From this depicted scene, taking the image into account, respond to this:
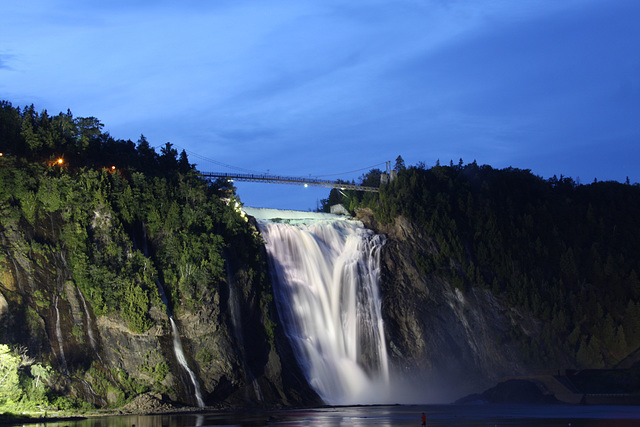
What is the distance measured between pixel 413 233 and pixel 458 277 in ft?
29.1

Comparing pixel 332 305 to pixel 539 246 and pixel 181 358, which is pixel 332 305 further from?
pixel 539 246

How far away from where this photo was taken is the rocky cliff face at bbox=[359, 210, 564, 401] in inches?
3504

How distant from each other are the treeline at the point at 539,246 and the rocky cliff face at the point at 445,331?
1587 millimetres

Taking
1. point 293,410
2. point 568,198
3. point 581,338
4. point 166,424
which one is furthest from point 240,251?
point 568,198

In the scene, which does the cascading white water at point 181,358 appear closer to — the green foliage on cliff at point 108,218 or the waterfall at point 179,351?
the waterfall at point 179,351

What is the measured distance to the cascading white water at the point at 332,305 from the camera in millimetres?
81688

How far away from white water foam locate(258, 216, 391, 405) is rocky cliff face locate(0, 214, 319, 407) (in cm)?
644

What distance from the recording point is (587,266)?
100 m

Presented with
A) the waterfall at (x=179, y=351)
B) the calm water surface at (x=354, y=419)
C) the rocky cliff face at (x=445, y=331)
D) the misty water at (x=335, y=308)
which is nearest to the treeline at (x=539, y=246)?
the rocky cliff face at (x=445, y=331)

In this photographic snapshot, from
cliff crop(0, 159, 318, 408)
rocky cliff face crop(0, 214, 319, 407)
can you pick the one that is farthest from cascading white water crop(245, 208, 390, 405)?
rocky cliff face crop(0, 214, 319, 407)

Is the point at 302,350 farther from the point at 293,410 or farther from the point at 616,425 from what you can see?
the point at 616,425

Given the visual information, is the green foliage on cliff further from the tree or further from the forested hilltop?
the tree

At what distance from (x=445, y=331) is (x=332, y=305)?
596 inches

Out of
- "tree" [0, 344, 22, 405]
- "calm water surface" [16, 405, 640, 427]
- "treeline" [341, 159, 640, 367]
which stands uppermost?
"treeline" [341, 159, 640, 367]
